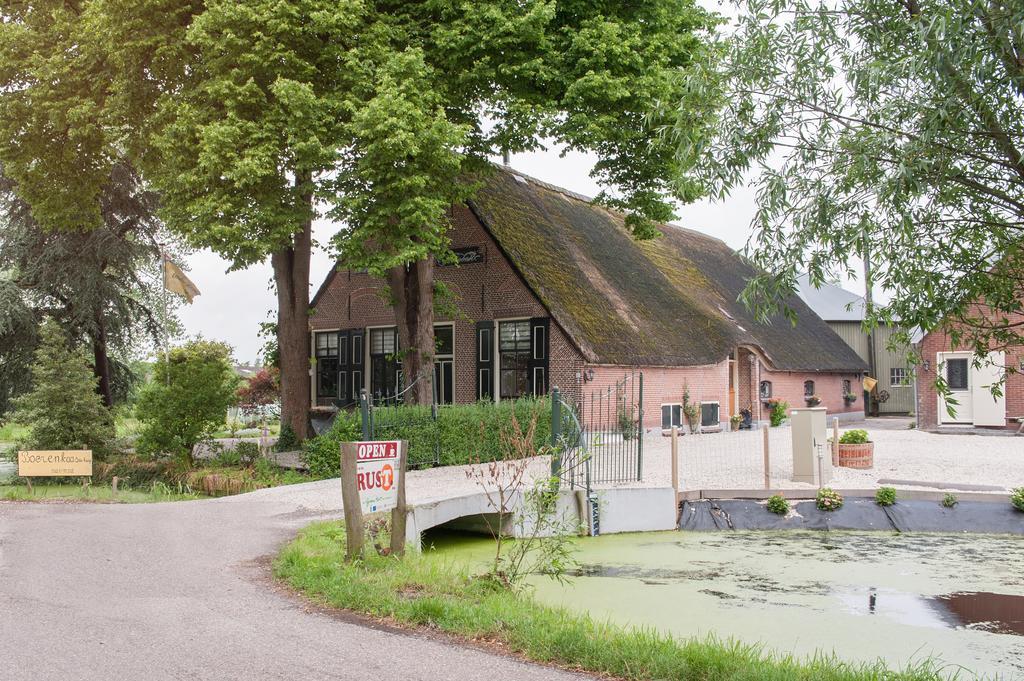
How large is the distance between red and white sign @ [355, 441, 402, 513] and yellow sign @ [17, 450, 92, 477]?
347 inches

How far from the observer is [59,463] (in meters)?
15.0

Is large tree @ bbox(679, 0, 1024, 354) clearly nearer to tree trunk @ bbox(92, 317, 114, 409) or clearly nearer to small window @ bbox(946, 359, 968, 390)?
small window @ bbox(946, 359, 968, 390)

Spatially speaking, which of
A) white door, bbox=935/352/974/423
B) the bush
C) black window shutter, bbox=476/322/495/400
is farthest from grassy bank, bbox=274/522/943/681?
white door, bbox=935/352/974/423

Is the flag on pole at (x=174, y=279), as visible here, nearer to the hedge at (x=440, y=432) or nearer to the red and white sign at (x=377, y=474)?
the hedge at (x=440, y=432)

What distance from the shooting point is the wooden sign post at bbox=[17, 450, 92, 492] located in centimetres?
1461

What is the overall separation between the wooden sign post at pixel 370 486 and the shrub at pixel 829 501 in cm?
765

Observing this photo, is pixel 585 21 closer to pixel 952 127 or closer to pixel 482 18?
pixel 482 18

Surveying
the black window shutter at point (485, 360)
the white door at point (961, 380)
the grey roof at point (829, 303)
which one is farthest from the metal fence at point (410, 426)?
the grey roof at point (829, 303)

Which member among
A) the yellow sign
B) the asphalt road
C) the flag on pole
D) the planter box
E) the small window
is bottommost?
the asphalt road

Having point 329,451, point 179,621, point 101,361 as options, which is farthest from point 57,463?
point 101,361

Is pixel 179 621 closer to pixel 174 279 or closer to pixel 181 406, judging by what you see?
pixel 181 406

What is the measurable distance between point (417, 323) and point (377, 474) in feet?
37.3

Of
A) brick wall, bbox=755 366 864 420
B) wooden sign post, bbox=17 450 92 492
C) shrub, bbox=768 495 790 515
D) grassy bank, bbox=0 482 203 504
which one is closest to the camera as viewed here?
shrub, bbox=768 495 790 515

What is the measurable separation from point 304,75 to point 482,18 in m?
3.53
